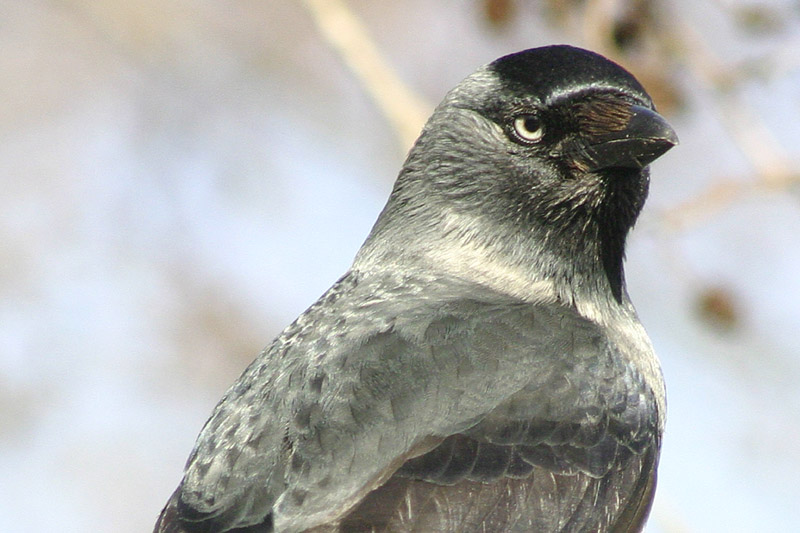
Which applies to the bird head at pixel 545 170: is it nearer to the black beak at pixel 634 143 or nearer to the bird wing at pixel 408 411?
the black beak at pixel 634 143

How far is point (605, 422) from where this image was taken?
5.43 m

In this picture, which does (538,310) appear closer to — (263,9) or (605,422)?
(605,422)

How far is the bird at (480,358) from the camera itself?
4.94 metres

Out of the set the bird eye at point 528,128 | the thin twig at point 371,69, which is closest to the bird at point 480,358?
the bird eye at point 528,128

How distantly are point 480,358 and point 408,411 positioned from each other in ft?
1.48

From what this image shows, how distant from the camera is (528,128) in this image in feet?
19.8

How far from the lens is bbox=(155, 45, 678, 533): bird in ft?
16.2

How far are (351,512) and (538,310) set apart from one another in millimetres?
1543

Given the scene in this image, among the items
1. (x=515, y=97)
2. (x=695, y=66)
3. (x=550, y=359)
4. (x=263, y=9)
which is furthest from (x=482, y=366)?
(x=263, y=9)

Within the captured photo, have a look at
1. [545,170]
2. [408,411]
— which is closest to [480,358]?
[408,411]

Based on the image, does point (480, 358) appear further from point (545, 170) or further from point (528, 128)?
point (528, 128)

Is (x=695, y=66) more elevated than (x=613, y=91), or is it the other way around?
(x=695, y=66)

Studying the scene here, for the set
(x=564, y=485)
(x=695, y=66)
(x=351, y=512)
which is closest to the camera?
(x=351, y=512)

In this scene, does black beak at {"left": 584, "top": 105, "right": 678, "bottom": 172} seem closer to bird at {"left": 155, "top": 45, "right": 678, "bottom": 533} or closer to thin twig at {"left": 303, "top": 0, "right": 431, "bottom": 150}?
bird at {"left": 155, "top": 45, "right": 678, "bottom": 533}
